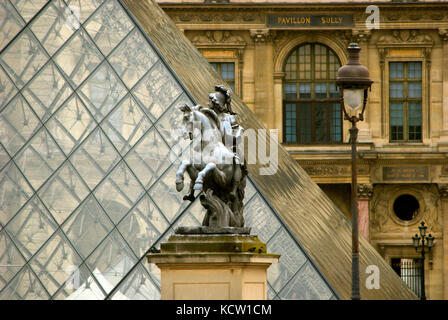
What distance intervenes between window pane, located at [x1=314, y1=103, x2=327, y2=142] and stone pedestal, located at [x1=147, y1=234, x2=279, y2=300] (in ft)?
95.0

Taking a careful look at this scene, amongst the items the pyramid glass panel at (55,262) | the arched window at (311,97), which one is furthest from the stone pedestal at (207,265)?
the arched window at (311,97)

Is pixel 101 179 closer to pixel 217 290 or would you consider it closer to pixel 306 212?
pixel 306 212

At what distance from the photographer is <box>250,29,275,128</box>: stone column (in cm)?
4338

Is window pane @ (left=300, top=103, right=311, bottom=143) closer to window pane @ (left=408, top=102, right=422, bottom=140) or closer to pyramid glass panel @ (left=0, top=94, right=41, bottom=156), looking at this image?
window pane @ (left=408, top=102, right=422, bottom=140)

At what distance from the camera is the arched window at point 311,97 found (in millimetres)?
43750

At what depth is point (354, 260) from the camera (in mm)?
18422

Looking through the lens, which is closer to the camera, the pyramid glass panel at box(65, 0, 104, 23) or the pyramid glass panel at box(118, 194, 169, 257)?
the pyramid glass panel at box(118, 194, 169, 257)

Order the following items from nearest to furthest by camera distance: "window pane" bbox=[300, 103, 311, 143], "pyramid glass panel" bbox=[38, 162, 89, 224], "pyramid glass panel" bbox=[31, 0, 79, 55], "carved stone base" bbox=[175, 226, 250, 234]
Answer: "carved stone base" bbox=[175, 226, 250, 234], "pyramid glass panel" bbox=[38, 162, 89, 224], "pyramid glass panel" bbox=[31, 0, 79, 55], "window pane" bbox=[300, 103, 311, 143]

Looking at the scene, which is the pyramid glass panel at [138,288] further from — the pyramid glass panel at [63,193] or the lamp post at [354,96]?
the lamp post at [354,96]

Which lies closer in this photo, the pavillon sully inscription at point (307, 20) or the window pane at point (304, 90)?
the pavillon sully inscription at point (307, 20)

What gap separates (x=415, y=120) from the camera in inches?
1732

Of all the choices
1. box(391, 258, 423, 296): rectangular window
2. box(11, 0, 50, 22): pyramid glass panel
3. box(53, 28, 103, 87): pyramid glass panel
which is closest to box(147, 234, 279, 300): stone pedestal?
box(53, 28, 103, 87): pyramid glass panel

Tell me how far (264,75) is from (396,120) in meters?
4.59

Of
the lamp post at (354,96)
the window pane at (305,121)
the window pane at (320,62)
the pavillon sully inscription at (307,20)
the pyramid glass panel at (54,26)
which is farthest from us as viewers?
the window pane at (305,121)
